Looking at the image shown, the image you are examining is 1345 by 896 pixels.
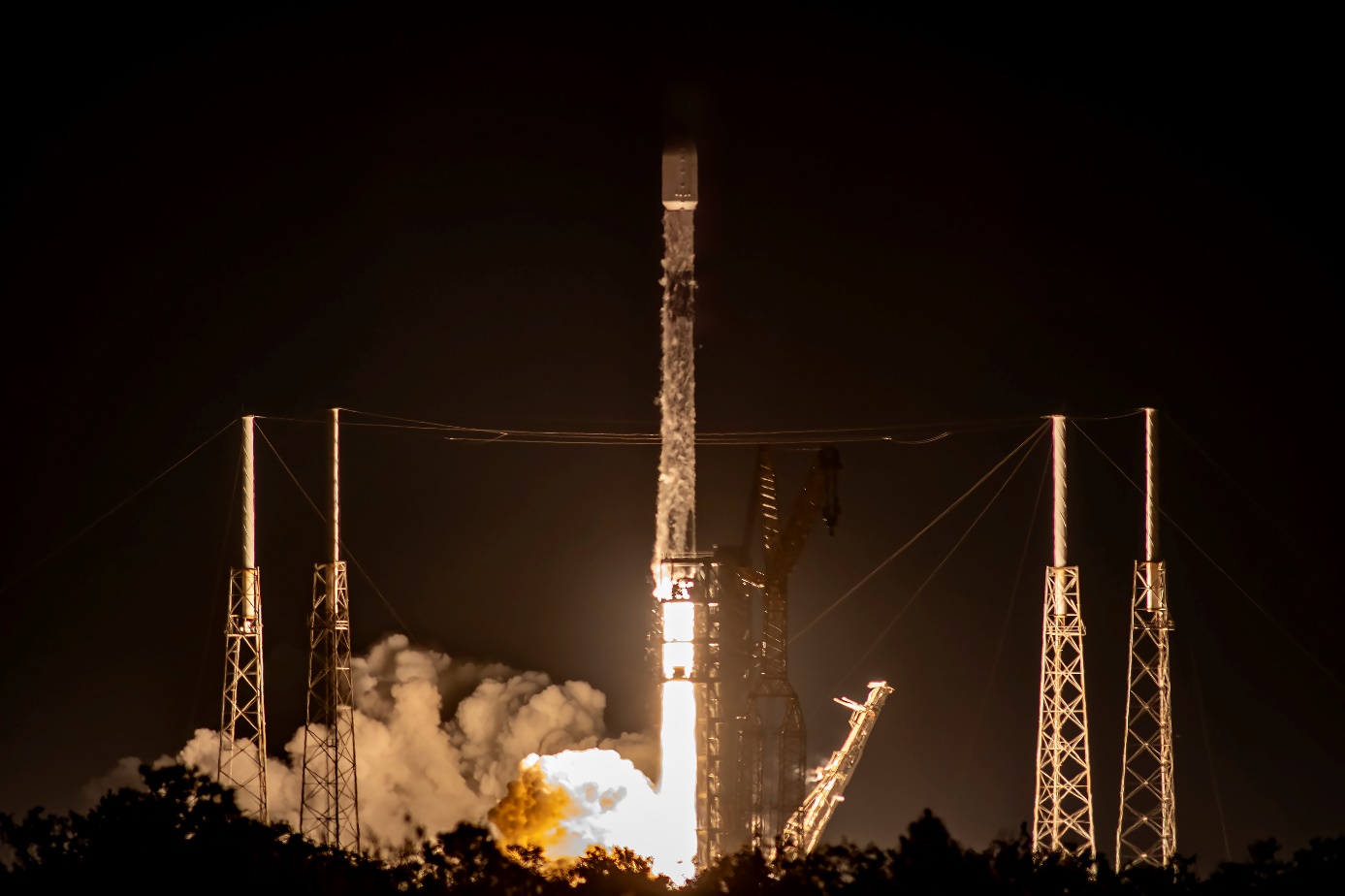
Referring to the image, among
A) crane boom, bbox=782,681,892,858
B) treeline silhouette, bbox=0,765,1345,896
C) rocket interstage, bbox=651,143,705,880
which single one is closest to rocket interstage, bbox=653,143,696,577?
rocket interstage, bbox=651,143,705,880

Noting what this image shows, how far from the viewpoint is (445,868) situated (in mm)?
53188

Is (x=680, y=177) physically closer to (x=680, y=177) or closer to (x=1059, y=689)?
(x=680, y=177)

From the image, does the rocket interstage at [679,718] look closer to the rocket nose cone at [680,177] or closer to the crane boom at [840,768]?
the crane boom at [840,768]

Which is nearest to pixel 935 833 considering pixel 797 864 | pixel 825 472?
pixel 797 864

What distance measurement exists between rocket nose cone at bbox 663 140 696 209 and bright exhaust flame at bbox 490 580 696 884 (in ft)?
42.9

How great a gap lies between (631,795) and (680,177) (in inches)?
835

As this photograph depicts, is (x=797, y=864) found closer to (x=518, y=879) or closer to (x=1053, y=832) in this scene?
(x=518, y=879)

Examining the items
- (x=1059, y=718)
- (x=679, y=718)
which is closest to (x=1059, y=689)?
(x=1059, y=718)

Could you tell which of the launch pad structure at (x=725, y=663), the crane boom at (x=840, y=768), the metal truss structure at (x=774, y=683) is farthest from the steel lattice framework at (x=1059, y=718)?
the crane boom at (x=840, y=768)

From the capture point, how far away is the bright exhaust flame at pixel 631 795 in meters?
83.7

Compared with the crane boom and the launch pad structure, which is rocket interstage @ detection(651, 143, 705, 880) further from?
the crane boom

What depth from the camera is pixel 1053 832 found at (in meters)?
70.8

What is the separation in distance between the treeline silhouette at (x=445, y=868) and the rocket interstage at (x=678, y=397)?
33132mm

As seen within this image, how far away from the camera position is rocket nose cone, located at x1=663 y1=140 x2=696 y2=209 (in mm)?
85500
